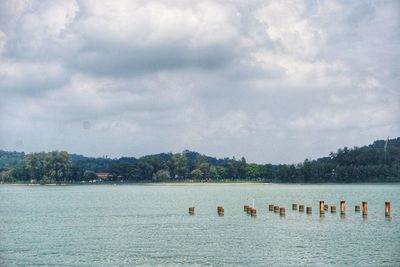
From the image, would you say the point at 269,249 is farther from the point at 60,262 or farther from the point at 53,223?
the point at 53,223

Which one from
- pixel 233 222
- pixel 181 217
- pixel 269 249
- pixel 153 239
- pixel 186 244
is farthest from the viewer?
pixel 181 217

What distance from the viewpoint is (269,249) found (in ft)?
171

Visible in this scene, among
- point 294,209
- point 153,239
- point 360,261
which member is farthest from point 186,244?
point 294,209

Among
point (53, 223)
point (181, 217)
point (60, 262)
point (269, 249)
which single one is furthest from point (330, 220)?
point (60, 262)

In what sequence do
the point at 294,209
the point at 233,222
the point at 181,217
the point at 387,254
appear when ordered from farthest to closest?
the point at 294,209, the point at 181,217, the point at 233,222, the point at 387,254

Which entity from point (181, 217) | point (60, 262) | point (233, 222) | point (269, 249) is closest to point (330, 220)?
point (233, 222)

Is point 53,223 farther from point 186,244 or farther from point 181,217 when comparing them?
point 186,244

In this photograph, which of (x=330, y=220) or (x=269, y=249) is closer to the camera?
(x=269, y=249)

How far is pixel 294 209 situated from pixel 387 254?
47808mm

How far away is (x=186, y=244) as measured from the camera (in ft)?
183

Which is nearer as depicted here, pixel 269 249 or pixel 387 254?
pixel 387 254

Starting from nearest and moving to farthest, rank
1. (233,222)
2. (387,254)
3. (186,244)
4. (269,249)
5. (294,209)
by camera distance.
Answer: (387,254) < (269,249) < (186,244) < (233,222) < (294,209)

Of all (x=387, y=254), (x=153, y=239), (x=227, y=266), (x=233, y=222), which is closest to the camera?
(x=227, y=266)

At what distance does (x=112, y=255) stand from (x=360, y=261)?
64.4ft
